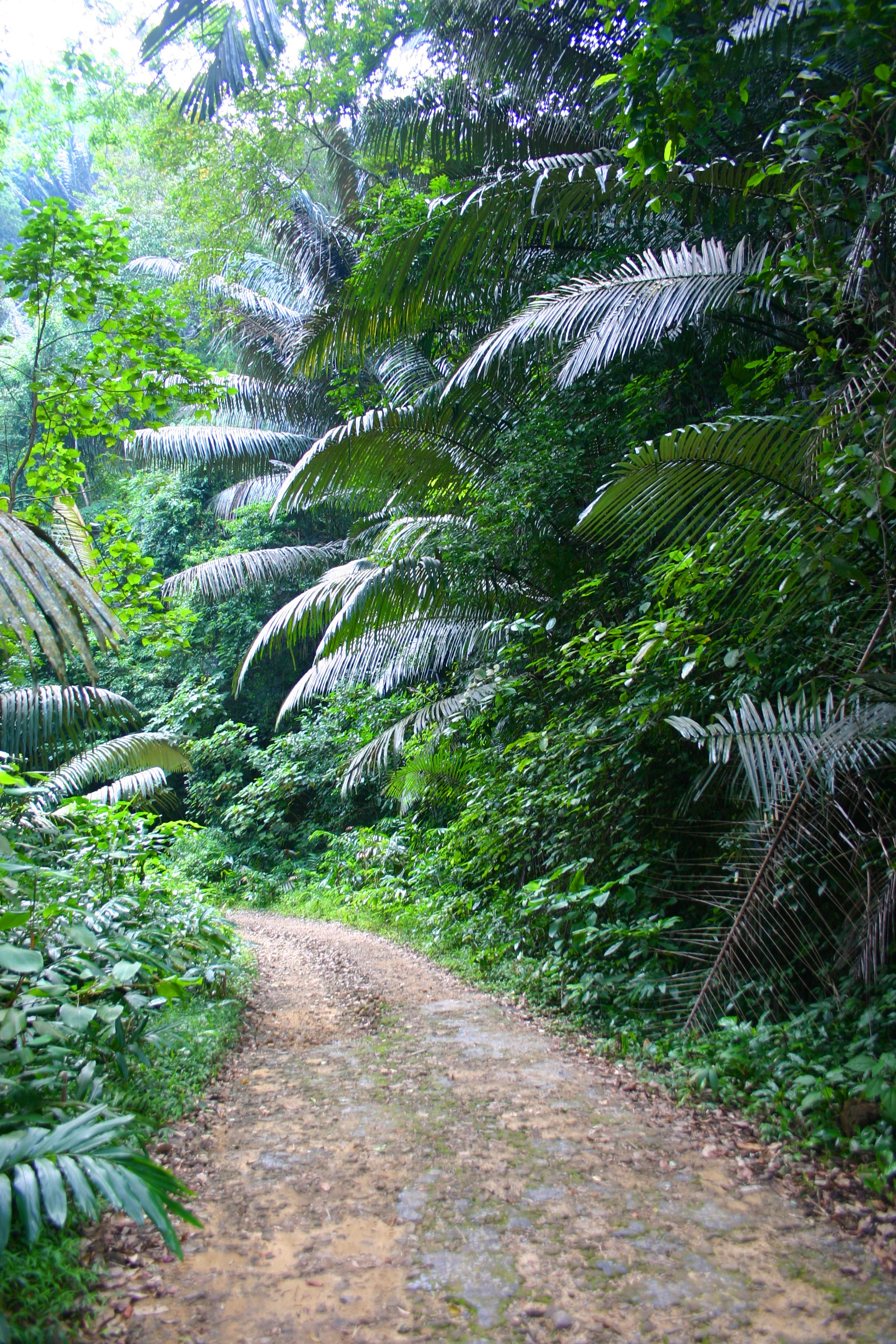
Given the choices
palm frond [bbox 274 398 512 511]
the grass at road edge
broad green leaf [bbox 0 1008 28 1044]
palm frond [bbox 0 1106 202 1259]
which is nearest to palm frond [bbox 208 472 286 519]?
palm frond [bbox 274 398 512 511]

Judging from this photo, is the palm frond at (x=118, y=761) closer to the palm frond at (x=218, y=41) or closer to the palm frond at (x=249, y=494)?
the palm frond at (x=249, y=494)

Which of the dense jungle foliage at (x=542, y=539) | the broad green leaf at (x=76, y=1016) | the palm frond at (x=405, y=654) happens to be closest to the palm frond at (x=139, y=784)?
the dense jungle foliage at (x=542, y=539)

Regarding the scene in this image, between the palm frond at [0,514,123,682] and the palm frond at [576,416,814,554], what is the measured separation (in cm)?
243

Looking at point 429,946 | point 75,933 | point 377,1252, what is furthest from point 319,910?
point 377,1252

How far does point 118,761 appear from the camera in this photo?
10.3 metres

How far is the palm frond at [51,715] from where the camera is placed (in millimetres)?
6441

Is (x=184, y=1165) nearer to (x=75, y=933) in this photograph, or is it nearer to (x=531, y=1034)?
(x=75, y=933)

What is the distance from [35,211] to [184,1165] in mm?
5214

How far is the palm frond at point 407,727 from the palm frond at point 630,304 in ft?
9.09

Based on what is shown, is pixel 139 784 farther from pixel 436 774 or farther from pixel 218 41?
pixel 218 41

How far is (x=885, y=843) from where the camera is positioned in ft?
11.3

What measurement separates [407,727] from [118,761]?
12.3ft

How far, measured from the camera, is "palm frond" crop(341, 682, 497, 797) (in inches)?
294

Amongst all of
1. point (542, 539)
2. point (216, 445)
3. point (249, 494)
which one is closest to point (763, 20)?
point (542, 539)
